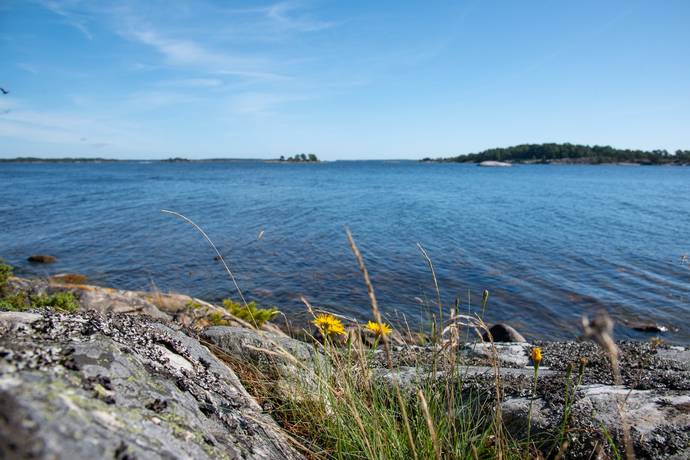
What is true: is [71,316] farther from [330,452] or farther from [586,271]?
[586,271]

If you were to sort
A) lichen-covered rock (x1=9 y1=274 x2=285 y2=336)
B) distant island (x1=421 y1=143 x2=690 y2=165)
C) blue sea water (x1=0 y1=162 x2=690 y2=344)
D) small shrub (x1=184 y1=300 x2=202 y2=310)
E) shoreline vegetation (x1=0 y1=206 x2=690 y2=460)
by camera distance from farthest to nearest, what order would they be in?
distant island (x1=421 y1=143 x2=690 y2=165), blue sea water (x1=0 y1=162 x2=690 y2=344), small shrub (x1=184 y1=300 x2=202 y2=310), lichen-covered rock (x1=9 y1=274 x2=285 y2=336), shoreline vegetation (x1=0 y1=206 x2=690 y2=460)

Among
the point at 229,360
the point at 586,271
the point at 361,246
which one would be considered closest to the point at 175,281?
the point at 361,246

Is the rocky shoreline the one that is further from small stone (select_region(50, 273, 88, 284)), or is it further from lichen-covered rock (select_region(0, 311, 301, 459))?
small stone (select_region(50, 273, 88, 284))

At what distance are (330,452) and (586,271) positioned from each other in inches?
593

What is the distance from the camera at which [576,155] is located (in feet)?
519

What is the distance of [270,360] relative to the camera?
3.57 meters

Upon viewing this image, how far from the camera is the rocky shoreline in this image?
112 cm

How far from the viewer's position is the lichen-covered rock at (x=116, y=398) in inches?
40.8

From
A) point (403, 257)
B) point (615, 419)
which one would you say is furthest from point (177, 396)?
point (403, 257)

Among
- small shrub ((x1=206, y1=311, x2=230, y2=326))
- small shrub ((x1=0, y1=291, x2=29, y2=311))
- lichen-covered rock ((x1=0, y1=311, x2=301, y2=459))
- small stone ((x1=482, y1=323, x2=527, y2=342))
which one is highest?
lichen-covered rock ((x1=0, y1=311, x2=301, y2=459))

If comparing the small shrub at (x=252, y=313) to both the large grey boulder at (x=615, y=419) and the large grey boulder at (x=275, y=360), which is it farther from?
the large grey boulder at (x=615, y=419)

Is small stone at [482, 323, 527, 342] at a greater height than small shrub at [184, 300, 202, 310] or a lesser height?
lesser

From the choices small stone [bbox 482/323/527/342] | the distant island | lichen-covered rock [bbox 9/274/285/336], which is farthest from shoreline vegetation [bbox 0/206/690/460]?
the distant island

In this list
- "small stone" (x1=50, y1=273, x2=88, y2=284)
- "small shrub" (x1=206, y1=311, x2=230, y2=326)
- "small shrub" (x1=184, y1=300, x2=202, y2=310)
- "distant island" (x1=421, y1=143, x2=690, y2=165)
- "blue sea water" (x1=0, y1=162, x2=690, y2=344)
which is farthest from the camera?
"distant island" (x1=421, y1=143, x2=690, y2=165)
